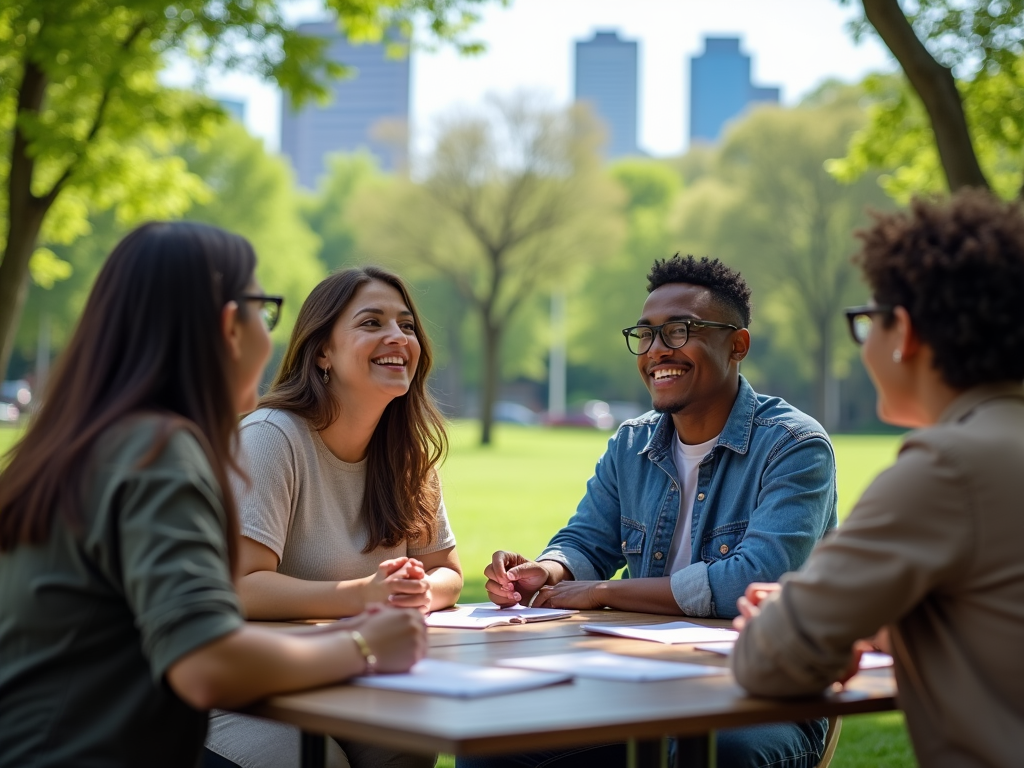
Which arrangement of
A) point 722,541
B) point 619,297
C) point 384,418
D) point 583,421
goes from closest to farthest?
point 722,541
point 384,418
point 619,297
point 583,421

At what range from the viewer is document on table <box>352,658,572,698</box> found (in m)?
2.31

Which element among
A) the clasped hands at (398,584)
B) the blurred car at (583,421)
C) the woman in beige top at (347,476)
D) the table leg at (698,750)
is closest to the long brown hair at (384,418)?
the woman in beige top at (347,476)

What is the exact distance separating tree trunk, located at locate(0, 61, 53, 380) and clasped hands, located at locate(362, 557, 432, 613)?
32.1 feet

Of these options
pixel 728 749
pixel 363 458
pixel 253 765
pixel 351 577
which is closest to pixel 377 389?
pixel 363 458

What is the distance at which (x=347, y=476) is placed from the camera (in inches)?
162

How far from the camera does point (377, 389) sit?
4223mm

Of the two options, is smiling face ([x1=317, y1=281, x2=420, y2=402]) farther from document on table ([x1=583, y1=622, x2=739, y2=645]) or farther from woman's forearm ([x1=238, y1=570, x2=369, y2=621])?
document on table ([x1=583, y1=622, x2=739, y2=645])

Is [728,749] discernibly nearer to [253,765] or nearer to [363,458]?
[253,765]

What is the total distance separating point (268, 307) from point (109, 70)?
34.7 feet

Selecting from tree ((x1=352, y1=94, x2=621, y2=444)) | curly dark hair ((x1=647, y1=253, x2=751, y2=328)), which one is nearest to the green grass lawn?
curly dark hair ((x1=647, y1=253, x2=751, y2=328))

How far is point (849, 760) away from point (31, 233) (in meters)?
9.76

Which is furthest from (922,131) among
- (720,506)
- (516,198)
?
(516,198)

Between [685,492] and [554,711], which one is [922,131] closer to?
[685,492]

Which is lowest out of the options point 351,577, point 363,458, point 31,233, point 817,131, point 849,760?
point 849,760
